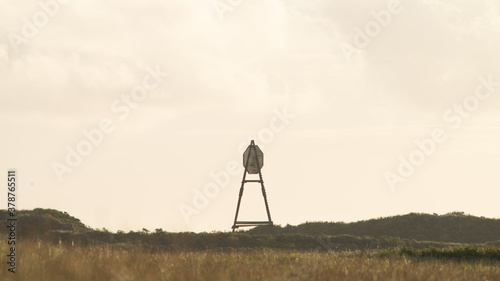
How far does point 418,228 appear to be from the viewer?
33.2 m

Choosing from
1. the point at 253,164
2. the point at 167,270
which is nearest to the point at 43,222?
the point at 253,164

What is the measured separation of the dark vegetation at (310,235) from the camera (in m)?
24.3

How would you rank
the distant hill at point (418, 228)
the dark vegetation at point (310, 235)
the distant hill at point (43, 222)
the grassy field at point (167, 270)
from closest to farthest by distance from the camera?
the grassy field at point (167, 270)
the dark vegetation at point (310, 235)
the distant hill at point (43, 222)
the distant hill at point (418, 228)

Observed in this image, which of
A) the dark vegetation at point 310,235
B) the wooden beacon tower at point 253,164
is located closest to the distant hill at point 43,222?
the dark vegetation at point 310,235

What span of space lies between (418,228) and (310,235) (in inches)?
361

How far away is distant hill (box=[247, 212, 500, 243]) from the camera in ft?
106

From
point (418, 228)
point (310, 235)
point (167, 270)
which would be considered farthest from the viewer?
point (418, 228)

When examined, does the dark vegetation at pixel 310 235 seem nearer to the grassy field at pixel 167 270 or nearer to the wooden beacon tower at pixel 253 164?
the wooden beacon tower at pixel 253 164

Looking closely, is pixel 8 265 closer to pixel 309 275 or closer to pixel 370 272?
pixel 309 275

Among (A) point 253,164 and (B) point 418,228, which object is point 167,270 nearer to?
(A) point 253,164

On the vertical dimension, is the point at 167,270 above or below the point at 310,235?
below

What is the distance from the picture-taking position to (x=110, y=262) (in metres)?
11.6

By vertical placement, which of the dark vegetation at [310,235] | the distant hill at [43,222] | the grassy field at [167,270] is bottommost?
the grassy field at [167,270]

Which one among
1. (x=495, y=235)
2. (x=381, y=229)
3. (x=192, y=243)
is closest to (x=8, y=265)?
(x=192, y=243)
